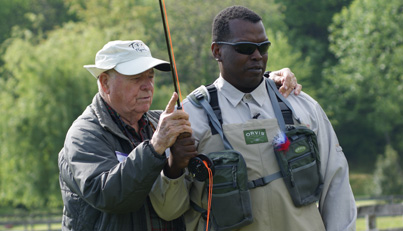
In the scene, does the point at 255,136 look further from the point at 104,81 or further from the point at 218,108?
the point at 104,81

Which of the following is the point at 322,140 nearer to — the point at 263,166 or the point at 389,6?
the point at 263,166

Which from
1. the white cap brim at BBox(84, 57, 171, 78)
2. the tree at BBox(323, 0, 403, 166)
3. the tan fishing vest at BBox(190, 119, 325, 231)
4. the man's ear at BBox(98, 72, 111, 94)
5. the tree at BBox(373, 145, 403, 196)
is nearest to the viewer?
the tan fishing vest at BBox(190, 119, 325, 231)

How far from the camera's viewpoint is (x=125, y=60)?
437 cm

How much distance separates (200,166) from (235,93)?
602 mm

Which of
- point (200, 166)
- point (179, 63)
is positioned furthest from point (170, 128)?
point (179, 63)

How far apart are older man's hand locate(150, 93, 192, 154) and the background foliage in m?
23.8

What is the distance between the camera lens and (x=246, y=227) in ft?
12.9

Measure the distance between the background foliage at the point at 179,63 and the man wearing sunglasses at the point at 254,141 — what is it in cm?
2361

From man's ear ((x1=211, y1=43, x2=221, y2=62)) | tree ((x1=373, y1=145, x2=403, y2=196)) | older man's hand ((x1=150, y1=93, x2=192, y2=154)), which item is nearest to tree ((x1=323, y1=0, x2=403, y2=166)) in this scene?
tree ((x1=373, y1=145, x2=403, y2=196))

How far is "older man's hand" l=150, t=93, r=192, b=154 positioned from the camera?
12.4 feet

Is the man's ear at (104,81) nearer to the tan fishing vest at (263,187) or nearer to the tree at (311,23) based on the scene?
the tan fishing vest at (263,187)

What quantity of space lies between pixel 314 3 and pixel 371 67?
32.3 feet

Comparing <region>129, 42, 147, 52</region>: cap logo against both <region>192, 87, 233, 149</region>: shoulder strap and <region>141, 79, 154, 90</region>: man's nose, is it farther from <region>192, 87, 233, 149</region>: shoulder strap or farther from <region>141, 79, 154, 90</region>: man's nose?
<region>192, 87, 233, 149</region>: shoulder strap

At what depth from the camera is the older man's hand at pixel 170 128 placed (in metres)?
3.79
